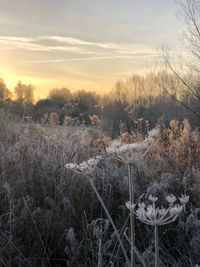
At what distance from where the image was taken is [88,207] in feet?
15.5

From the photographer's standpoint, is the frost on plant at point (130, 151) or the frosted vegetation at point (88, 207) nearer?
the frost on plant at point (130, 151)

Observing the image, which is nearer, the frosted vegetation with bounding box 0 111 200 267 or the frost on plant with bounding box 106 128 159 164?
Answer: the frost on plant with bounding box 106 128 159 164

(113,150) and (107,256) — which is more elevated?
(113,150)

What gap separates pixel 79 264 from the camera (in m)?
3.90

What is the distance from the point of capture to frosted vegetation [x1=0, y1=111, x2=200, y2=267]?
3.92 meters

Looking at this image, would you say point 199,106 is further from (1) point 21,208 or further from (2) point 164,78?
(1) point 21,208

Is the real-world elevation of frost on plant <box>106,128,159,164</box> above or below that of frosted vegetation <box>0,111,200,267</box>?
above

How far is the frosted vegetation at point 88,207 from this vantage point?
3.92 meters

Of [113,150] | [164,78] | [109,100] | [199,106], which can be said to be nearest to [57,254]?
[113,150]

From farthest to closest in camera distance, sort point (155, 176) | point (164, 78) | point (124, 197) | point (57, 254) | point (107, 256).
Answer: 1. point (164, 78)
2. point (155, 176)
3. point (124, 197)
4. point (57, 254)
5. point (107, 256)

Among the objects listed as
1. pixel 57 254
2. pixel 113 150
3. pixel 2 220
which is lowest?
pixel 57 254

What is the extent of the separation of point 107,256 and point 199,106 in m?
18.8

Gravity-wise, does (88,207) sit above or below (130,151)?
below

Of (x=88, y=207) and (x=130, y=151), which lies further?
(x=88, y=207)
